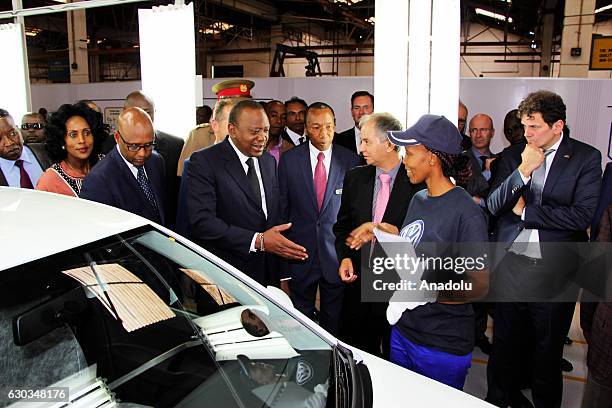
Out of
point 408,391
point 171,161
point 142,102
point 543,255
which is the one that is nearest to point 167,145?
point 171,161

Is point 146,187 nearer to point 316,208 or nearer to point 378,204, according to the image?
point 316,208

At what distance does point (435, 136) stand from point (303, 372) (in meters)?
1.08

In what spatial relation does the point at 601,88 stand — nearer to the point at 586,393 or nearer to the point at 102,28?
the point at 586,393

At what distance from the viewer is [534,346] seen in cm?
296

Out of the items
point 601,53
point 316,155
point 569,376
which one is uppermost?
point 601,53

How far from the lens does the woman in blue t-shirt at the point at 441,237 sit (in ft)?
6.68

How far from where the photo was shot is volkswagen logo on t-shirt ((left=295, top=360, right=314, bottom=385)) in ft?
5.18

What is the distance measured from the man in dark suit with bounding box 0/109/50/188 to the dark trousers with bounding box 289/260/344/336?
6.72 feet

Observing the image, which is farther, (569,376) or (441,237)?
(569,376)

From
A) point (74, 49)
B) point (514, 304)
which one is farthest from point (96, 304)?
point (74, 49)

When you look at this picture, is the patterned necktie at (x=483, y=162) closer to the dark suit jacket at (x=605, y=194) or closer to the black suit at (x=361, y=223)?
the dark suit jacket at (x=605, y=194)

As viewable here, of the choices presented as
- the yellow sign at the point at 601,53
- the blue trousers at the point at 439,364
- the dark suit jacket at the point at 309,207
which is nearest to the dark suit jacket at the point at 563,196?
the blue trousers at the point at 439,364

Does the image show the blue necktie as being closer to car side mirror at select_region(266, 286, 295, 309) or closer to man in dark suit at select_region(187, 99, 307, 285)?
man in dark suit at select_region(187, 99, 307, 285)

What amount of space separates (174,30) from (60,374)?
354 centimetres
